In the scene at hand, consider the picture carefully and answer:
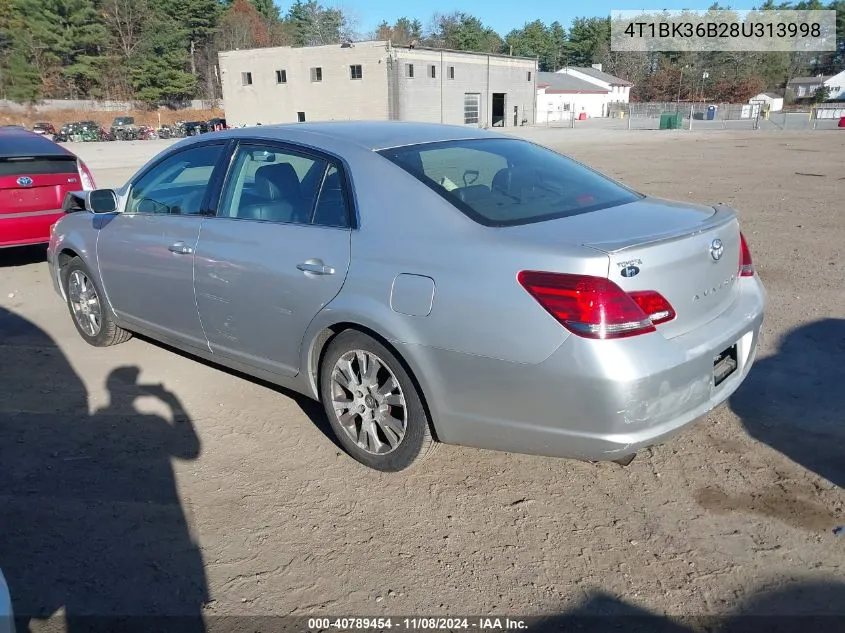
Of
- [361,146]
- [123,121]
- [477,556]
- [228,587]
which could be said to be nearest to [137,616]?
[228,587]

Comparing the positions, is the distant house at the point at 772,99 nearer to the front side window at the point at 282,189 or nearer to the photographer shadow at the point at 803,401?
the photographer shadow at the point at 803,401

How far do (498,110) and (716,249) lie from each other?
208 ft

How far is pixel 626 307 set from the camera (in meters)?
2.66

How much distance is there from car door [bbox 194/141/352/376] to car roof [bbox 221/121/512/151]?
125 millimetres

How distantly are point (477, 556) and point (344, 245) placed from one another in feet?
5.14

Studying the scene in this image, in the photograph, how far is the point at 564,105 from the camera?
→ 81875 millimetres

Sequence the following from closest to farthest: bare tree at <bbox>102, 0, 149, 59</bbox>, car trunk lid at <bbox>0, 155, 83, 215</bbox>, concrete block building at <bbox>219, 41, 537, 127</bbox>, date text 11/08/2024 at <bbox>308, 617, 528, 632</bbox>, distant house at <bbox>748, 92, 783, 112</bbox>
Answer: date text 11/08/2024 at <bbox>308, 617, 528, 632</bbox>, car trunk lid at <bbox>0, 155, 83, 215</bbox>, concrete block building at <bbox>219, 41, 537, 127</bbox>, bare tree at <bbox>102, 0, 149, 59</bbox>, distant house at <bbox>748, 92, 783, 112</bbox>

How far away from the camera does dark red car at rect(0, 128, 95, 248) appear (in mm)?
7141

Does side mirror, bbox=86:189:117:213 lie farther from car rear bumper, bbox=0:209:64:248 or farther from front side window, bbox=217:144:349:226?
car rear bumper, bbox=0:209:64:248

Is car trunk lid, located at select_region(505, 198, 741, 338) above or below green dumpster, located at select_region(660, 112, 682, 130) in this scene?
above

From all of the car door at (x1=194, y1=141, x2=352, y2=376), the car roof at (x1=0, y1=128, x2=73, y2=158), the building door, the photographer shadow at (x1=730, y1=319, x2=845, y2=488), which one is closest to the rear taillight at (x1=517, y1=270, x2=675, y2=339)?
the car door at (x1=194, y1=141, x2=352, y2=376)

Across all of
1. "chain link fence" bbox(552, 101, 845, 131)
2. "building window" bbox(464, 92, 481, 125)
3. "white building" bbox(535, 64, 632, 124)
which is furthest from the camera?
"white building" bbox(535, 64, 632, 124)

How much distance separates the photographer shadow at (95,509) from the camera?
265 centimetres

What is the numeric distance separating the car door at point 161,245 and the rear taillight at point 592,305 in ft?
7.75
